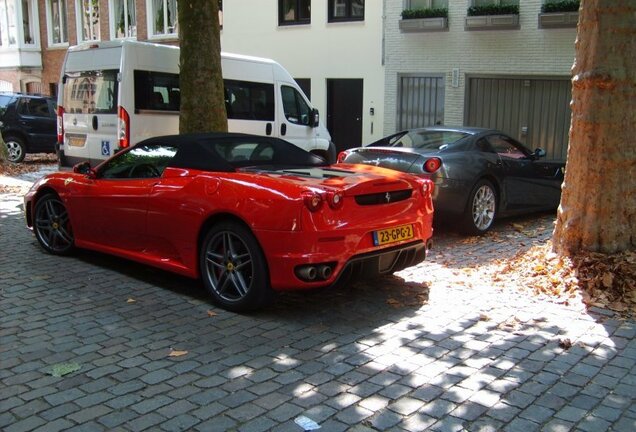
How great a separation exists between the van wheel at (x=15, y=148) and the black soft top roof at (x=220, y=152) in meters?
13.0

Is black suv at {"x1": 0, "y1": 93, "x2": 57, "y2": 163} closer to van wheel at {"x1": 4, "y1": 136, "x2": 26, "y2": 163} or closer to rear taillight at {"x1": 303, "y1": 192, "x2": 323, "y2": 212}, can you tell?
van wheel at {"x1": 4, "y1": 136, "x2": 26, "y2": 163}

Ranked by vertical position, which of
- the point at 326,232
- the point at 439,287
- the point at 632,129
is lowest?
the point at 439,287

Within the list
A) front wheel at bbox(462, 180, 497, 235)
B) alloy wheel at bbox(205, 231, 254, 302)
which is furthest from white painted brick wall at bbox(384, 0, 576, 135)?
alloy wheel at bbox(205, 231, 254, 302)

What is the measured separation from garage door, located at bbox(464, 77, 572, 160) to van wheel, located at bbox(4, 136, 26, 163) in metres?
11.8

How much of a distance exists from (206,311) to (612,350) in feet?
10.1

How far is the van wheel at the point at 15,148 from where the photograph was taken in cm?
1766

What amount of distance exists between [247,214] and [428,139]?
175 inches

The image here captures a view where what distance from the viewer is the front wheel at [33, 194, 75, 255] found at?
7113 millimetres

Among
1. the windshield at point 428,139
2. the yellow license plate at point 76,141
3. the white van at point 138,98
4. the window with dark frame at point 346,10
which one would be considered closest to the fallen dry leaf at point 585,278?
the windshield at point 428,139

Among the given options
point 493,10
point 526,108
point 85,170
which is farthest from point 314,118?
point 85,170

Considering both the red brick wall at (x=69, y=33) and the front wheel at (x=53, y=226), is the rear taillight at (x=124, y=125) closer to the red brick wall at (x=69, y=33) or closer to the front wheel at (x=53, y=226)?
the front wheel at (x=53, y=226)

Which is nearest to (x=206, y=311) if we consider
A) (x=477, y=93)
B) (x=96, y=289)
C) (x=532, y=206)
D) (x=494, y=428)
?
(x=96, y=289)

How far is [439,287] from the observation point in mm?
6152

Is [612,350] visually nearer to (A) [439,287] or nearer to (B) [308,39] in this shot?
(A) [439,287]
